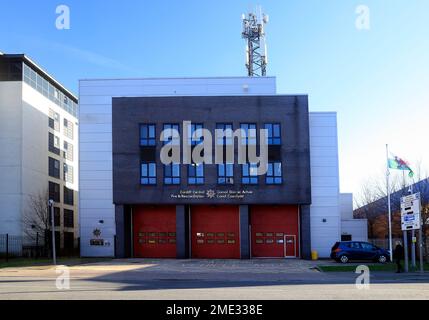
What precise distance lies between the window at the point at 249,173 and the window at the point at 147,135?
27.6 feet

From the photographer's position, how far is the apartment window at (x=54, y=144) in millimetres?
66750

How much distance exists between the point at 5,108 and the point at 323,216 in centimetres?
3574

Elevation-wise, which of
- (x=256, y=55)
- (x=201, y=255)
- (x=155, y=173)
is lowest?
(x=201, y=255)

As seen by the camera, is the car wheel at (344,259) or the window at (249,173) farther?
the window at (249,173)

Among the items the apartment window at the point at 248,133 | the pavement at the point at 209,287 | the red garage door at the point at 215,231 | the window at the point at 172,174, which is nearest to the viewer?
the pavement at the point at 209,287

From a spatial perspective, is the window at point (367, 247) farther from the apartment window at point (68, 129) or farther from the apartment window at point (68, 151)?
the apartment window at point (68, 129)

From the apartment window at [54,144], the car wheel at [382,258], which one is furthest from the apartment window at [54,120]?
the car wheel at [382,258]

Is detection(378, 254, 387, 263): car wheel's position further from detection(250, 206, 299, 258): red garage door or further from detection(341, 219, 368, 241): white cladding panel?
detection(341, 219, 368, 241): white cladding panel

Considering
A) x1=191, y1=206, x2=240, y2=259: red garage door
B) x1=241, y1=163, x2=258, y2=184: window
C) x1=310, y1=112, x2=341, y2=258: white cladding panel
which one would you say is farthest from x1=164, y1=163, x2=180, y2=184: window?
x1=310, y1=112, x2=341, y2=258: white cladding panel

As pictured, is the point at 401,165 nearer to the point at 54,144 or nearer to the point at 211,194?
the point at 211,194

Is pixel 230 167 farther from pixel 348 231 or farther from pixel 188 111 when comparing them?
pixel 348 231

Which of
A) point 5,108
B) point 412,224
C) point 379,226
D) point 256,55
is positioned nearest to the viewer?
point 412,224
